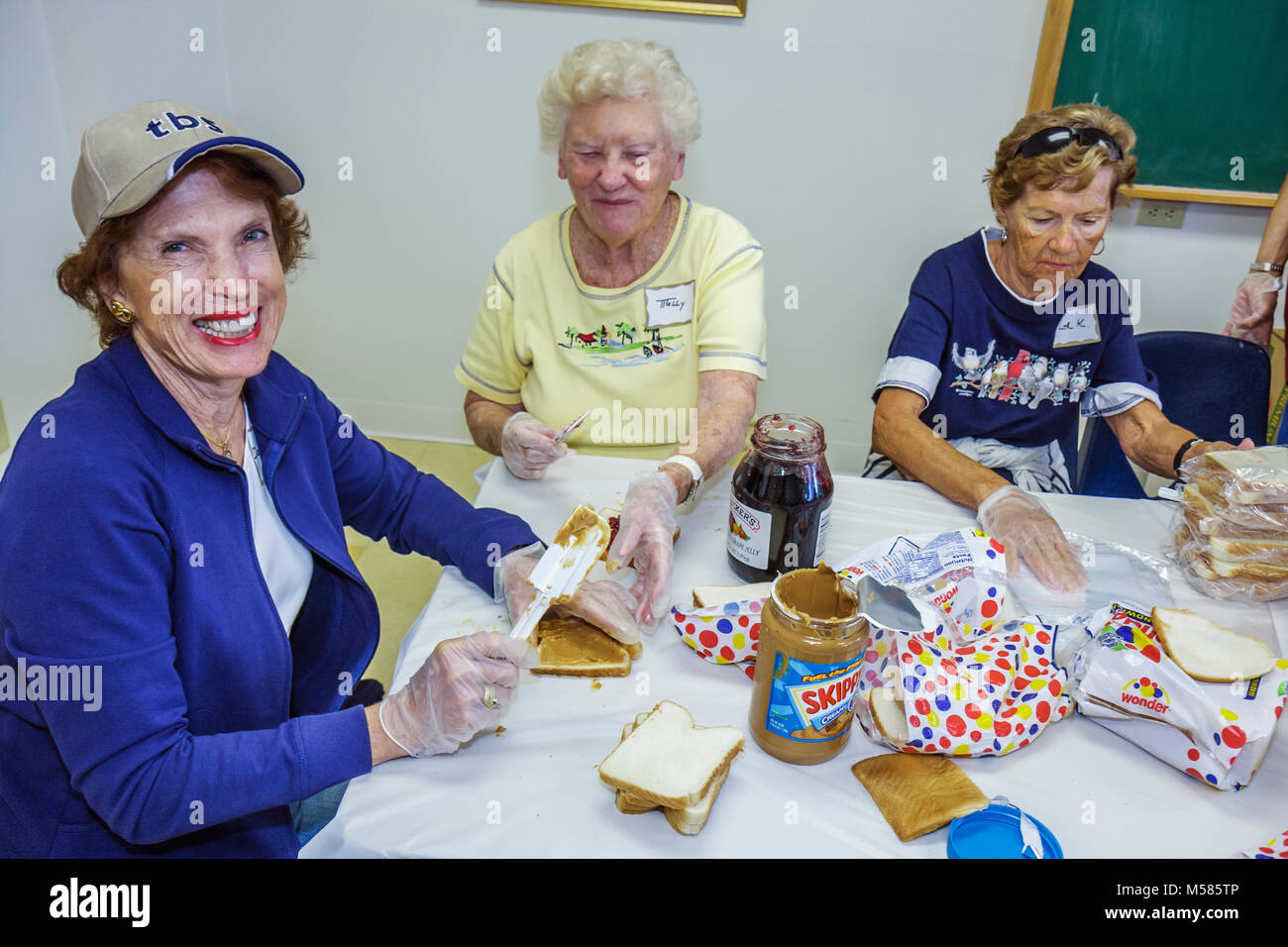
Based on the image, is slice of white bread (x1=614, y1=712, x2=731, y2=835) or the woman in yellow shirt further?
the woman in yellow shirt

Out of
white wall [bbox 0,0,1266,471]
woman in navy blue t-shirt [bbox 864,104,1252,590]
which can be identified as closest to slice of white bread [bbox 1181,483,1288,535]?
woman in navy blue t-shirt [bbox 864,104,1252,590]

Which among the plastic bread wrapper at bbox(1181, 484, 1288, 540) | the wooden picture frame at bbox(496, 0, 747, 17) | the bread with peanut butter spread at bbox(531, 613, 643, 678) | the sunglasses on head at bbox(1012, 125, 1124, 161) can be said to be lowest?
the bread with peanut butter spread at bbox(531, 613, 643, 678)

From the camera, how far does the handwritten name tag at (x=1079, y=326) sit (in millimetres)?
1999

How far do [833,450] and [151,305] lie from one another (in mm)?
2875

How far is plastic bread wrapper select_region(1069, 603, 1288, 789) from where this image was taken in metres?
1.08

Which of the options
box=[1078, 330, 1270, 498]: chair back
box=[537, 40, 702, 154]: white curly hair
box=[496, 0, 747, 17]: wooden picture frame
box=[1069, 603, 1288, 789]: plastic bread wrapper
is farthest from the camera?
box=[496, 0, 747, 17]: wooden picture frame

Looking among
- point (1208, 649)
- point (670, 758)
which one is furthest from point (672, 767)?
point (1208, 649)

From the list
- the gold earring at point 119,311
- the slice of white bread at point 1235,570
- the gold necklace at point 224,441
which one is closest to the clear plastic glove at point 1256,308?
the slice of white bread at point 1235,570

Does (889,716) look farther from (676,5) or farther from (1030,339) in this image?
(676,5)

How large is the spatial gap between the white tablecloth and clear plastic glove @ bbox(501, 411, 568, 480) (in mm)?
480

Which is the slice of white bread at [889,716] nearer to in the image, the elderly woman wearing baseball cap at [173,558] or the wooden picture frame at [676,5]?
the elderly woman wearing baseball cap at [173,558]

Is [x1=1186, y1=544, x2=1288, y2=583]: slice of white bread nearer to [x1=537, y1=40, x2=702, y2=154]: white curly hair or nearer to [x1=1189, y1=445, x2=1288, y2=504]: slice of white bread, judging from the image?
[x1=1189, y1=445, x2=1288, y2=504]: slice of white bread

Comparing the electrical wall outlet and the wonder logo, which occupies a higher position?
the electrical wall outlet

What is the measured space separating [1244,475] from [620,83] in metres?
1.36
